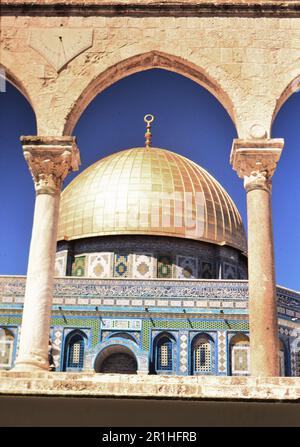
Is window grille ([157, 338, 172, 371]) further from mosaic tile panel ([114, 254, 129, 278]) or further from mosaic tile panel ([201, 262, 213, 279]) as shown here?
mosaic tile panel ([201, 262, 213, 279])

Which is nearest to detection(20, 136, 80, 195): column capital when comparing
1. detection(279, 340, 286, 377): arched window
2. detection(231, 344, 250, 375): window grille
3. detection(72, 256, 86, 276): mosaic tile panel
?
detection(231, 344, 250, 375): window grille

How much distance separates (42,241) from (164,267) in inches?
593

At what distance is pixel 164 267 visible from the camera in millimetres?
22938

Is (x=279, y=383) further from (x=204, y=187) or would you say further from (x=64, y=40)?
(x=204, y=187)

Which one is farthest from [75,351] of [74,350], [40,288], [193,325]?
[40,288]

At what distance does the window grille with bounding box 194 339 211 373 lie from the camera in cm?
1995

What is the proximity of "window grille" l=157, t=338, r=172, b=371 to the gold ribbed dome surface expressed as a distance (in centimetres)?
Result: 397

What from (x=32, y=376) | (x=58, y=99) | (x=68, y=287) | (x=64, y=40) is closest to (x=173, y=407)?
(x=32, y=376)

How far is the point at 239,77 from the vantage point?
8758 mm

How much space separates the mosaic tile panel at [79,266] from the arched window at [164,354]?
4.19m

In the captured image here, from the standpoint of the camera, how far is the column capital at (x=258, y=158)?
27.0 ft

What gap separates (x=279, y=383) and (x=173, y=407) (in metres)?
1.10

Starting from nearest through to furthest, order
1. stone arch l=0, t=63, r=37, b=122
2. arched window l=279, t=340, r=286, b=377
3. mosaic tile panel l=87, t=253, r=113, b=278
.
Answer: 1. stone arch l=0, t=63, r=37, b=122
2. arched window l=279, t=340, r=286, b=377
3. mosaic tile panel l=87, t=253, r=113, b=278
